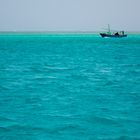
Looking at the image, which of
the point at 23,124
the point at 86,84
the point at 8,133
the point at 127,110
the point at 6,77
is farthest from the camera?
the point at 6,77

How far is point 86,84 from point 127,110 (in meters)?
8.84

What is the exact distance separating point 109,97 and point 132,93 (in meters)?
1.85

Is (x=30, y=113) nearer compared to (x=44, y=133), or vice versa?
(x=44, y=133)

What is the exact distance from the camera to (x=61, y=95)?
2311 cm

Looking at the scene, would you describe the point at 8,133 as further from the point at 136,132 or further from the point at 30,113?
the point at 136,132

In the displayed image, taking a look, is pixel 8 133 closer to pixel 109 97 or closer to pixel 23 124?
pixel 23 124

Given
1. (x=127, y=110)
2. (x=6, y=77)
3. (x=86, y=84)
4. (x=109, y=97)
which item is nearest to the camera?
(x=127, y=110)

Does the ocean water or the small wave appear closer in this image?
the ocean water

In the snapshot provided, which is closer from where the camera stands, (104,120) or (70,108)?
(104,120)

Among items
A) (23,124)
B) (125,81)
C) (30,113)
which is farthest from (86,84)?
(23,124)

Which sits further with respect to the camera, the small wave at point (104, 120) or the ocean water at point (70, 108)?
the small wave at point (104, 120)

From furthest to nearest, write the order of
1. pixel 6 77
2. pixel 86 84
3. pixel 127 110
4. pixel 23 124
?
pixel 6 77 → pixel 86 84 → pixel 127 110 → pixel 23 124

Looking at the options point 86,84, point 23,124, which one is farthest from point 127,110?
point 86,84

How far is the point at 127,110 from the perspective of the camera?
61.8ft
